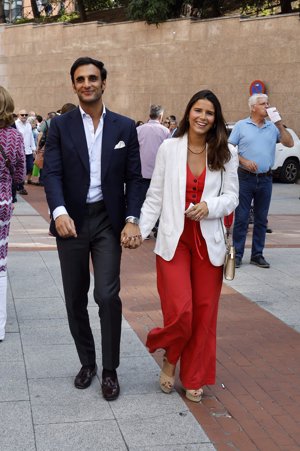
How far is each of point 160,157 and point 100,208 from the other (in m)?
0.49

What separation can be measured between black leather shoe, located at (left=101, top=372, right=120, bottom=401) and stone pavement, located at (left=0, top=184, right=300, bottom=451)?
6 cm

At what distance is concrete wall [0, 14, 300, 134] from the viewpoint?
80.9 ft

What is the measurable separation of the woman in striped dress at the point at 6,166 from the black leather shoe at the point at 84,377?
45.4 inches

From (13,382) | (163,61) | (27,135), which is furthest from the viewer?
(163,61)

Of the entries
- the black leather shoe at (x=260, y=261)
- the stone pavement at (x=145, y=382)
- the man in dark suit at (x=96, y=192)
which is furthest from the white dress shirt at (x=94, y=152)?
the black leather shoe at (x=260, y=261)

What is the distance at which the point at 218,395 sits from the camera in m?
4.85

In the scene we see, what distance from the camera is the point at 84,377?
489 cm

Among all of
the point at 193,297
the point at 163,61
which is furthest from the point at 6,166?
the point at 163,61

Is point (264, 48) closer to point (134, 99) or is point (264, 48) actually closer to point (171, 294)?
point (134, 99)

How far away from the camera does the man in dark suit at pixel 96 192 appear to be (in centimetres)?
455

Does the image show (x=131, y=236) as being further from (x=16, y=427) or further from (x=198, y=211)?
(x=16, y=427)

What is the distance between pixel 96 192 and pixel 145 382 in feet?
4.31

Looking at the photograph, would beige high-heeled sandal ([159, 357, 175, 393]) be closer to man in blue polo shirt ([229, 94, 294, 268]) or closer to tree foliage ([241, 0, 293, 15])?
man in blue polo shirt ([229, 94, 294, 268])

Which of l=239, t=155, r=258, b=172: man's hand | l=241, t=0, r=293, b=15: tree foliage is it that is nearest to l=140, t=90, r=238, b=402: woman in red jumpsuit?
l=239, t=155, r=258, b=172: man's hand
